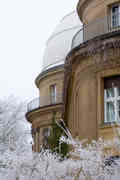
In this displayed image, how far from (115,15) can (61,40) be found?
49.2 feet

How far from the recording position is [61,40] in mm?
31984

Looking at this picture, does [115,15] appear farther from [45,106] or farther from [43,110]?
[43,110]

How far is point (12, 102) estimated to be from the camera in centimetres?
4375

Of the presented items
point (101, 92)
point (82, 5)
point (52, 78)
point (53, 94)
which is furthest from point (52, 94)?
point (101, 92)

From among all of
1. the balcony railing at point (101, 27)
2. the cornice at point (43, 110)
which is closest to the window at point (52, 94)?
the cornice at point (43, 110)

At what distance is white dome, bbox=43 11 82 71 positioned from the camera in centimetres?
3142

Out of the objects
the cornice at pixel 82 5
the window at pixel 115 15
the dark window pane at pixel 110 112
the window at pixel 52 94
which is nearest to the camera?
the dark window pane at pixel 110 112

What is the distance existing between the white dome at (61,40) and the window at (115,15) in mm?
13415

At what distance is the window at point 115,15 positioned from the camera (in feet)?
55.5

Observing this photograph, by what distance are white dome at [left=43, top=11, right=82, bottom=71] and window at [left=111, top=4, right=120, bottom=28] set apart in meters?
13.4

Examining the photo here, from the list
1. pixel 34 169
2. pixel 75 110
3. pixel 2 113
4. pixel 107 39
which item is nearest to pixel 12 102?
pixel 2 113

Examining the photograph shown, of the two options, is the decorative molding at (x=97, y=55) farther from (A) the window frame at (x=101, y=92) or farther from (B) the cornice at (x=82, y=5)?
(B) the cornice at (x=82, y=5)

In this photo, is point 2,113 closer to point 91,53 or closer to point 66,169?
point 91,53

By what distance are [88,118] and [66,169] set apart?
7.89m
